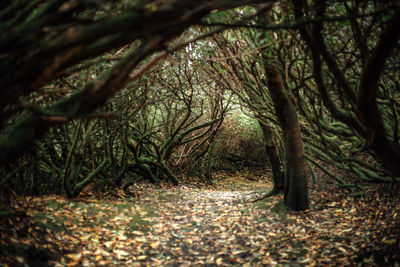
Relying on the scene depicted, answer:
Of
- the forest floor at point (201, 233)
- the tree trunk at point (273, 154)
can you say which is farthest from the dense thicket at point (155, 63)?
the tree trunk at point (273, 154)

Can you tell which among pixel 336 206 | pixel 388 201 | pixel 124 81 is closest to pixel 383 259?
pixel 388 201

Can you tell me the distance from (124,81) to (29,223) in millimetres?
2977

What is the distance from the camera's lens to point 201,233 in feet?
17.9

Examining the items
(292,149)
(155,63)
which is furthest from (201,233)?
(155,63)

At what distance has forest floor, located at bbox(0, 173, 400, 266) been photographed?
3678 mm

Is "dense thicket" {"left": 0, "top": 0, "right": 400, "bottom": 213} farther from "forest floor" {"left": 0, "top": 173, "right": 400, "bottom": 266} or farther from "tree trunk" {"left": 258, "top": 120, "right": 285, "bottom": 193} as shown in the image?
"tree trunk" {"left": 258, "top": 120, "right": 285, "bottom": 193}

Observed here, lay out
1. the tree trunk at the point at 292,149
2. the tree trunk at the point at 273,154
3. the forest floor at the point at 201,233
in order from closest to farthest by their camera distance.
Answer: the forest floor at the point at 201,233, the tree trunk at the point at 292,149, the tree trunk at the point at 273,154

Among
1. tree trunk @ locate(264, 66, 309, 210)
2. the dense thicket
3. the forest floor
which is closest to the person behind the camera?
the dense thicket

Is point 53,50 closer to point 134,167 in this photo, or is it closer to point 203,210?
point 203,210

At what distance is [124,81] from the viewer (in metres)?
2.23

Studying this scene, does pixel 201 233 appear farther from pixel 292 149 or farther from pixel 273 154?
pixel 273 154

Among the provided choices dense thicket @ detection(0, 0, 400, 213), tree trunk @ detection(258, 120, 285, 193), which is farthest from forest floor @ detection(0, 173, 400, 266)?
tree trunk @ detection(258, 120, 285, 193)

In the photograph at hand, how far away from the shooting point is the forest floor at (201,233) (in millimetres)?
3678

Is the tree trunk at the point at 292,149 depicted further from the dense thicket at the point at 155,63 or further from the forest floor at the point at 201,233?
the forest floor at the point at 201,233
